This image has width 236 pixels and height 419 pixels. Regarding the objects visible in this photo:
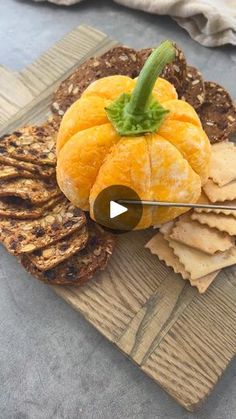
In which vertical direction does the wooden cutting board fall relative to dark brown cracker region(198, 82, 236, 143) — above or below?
below

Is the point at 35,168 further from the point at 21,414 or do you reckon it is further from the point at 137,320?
the point at 21,414

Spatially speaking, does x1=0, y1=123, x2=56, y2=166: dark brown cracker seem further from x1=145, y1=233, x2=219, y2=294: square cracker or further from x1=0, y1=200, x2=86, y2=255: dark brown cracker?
x1=145, y1=233, x2=219, y2=294: square cracker

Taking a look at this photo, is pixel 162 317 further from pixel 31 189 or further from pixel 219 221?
pixel 31 189

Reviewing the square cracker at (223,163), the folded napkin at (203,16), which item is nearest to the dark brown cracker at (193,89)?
the square cracker at (223,163)

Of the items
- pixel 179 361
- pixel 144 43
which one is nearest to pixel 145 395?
pixel 179 361

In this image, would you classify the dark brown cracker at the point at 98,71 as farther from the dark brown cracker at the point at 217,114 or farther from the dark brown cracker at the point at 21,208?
the dark brown cracker at the point at 21,208

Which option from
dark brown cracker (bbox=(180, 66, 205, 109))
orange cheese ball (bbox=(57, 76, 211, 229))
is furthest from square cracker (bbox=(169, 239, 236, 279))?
dark brown cracker (bbox=(180, 66, 205, 109))
